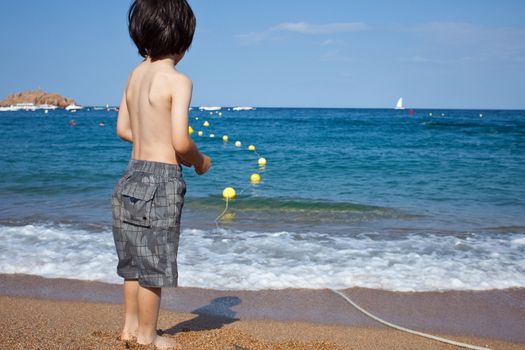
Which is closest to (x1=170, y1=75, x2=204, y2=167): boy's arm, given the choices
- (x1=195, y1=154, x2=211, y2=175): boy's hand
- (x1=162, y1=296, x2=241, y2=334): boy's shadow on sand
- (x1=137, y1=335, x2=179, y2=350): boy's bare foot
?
(x1=195, y1=154, x2=211, y2=175): boy's hand

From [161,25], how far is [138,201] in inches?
32.8

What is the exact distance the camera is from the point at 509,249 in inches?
233

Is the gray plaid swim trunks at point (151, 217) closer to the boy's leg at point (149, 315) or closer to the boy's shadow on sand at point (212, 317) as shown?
the boy's leg at point (149, 315)

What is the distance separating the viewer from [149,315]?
261 centimetres

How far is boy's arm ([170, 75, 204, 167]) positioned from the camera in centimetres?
236

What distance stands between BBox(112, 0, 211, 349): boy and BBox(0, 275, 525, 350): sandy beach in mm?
490

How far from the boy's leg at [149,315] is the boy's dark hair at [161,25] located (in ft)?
3.81

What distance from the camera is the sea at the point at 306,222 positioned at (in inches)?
190

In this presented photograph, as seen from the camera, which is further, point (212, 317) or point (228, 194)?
point (228, 194)

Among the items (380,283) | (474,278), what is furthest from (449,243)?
(380,283)

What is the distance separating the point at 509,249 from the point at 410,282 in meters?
2.01

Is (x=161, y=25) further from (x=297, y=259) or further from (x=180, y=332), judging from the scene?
(x=297, y=259)

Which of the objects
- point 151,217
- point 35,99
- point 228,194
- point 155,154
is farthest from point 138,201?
point 35,99

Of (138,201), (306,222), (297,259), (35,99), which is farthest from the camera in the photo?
(35,99)
